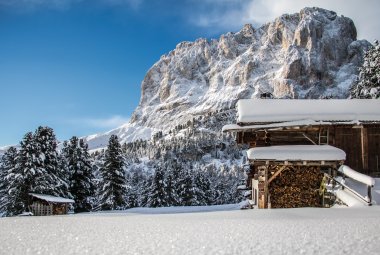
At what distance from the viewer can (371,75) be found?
37.9m

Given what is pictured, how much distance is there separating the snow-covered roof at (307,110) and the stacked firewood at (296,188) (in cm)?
313

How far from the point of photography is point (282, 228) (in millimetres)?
9328

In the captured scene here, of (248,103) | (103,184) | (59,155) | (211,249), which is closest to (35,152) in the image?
(59,155)

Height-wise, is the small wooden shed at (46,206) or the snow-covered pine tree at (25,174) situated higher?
the snow-covered pine tree at (25,174)

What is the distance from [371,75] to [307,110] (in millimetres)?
19680

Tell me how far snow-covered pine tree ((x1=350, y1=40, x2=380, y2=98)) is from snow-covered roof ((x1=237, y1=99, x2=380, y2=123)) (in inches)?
544

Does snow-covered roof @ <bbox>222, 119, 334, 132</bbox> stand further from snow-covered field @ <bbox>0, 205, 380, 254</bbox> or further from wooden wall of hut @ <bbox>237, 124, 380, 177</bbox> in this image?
snow-covered field @ <bbox>0, 205, 380, 254</bbox>

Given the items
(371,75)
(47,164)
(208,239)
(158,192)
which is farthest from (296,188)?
(158,192)

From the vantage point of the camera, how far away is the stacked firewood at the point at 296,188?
66.4 ft

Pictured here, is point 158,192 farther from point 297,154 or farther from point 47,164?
point 297,154

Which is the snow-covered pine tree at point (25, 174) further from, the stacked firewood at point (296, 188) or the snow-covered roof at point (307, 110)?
the stacked firewood at point (296, 188)

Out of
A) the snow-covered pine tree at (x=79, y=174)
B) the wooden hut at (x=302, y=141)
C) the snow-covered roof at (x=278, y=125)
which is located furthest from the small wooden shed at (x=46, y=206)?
the wooden hut at (x=302, y=141)

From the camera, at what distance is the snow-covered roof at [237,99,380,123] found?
70.9 feet

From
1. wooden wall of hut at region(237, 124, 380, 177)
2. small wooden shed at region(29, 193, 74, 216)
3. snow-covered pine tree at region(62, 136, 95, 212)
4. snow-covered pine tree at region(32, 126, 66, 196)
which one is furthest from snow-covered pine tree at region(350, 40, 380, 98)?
snow-covered pine tree at region(32, 126, 66, 196)
